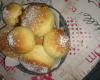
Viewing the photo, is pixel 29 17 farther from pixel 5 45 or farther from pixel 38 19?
pixel 5 45

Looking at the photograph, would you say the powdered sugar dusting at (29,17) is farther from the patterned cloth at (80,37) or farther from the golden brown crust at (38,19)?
the patterned cloth at (80,37)

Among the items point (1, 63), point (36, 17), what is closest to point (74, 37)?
point (36, 17)

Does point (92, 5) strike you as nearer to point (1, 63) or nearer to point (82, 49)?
point (82, 49)

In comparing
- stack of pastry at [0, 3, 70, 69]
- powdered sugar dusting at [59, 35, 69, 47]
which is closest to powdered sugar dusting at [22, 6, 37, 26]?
stack of pastry at [0, 3, 70, 69]

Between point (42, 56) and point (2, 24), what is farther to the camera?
point (2, 24)

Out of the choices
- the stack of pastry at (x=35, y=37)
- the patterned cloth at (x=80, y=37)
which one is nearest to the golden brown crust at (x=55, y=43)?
the stack of pastry at (x=35, y=37)

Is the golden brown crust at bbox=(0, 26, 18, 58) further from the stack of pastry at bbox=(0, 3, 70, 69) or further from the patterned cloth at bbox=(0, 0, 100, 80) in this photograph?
the patterned cloth at bbox=(0, 0, 100, 80)

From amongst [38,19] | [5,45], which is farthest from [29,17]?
[5,45]
